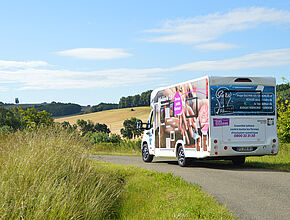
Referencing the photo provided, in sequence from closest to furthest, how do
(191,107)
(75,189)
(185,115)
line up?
(75,189) < (191,107) < (185,115)

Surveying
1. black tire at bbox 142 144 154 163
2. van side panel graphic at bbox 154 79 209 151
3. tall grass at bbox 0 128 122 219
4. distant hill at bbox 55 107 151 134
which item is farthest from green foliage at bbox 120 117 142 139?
tall grass at bbox 0 128 122 219

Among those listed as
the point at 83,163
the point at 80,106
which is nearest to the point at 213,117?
the point at 83,163

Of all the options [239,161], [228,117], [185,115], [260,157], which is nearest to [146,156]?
[185,115]

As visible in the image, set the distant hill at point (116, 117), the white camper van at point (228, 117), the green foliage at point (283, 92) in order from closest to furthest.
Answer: the white camper van at point (228, 117), the green foliage at point (283, 92), the distant hill at point (116, 117)

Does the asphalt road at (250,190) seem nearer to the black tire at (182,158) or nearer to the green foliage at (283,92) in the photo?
the black tire at (182,158)

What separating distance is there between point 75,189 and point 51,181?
1.66ft

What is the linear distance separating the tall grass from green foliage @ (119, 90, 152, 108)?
284 feet

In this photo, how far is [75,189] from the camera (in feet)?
28.7

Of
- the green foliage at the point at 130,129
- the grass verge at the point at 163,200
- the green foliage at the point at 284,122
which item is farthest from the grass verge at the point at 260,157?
the green foliage at the point at 130,129

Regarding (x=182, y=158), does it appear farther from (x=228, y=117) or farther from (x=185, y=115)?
(x=228, y=117)

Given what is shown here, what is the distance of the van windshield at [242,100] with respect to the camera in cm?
1441

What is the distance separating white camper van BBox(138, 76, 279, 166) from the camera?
1441 centimetres

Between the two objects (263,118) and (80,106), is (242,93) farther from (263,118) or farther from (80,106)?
(80,106)

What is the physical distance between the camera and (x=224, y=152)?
47.5ft
